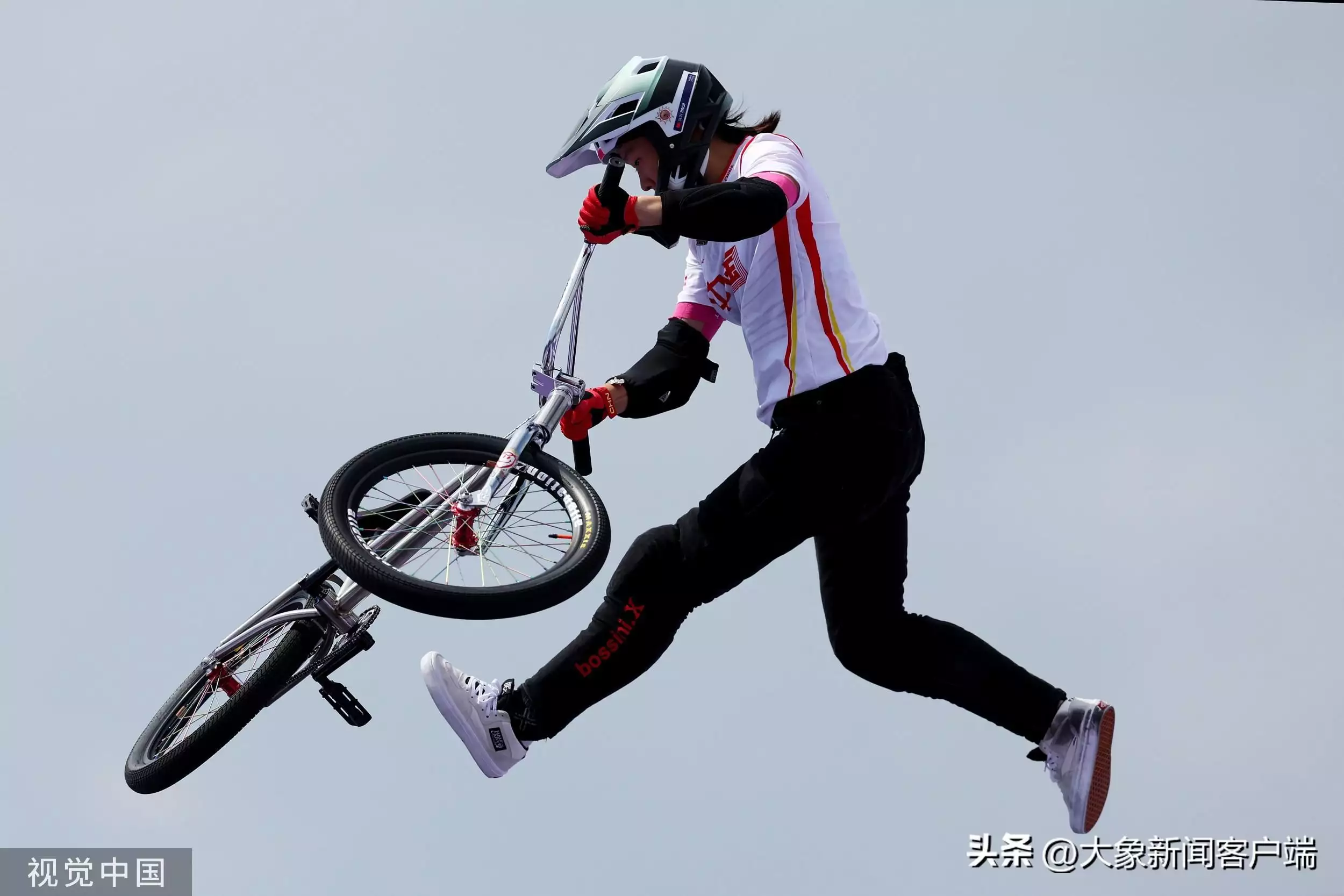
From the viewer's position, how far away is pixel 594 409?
25.3 ft

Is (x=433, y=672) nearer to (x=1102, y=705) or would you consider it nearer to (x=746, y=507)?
(x=746, y=507)

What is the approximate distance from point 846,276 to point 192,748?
3.47 m

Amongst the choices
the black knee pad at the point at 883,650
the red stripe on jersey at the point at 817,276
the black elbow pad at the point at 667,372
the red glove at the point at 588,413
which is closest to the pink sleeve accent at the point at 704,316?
the black elbow pad at the point at 667,372

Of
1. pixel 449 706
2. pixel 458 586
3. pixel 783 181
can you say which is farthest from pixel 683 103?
pixel 449 706

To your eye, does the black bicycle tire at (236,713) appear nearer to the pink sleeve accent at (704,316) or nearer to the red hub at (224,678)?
the red hub at (224,678)

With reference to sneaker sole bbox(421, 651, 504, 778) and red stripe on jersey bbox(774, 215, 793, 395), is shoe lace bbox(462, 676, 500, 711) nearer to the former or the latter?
sneaker sole bbox(421, 651, 504, 778)

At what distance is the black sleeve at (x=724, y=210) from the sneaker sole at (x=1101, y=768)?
262 centimetres

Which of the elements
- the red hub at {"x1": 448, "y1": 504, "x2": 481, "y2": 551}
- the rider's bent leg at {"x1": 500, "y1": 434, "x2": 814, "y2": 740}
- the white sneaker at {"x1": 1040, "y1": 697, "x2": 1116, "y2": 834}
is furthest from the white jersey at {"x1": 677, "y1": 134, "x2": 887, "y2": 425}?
the white sneaker at {"x1": 1040, "y1": 697, "x2": 1116, "y2": 834}

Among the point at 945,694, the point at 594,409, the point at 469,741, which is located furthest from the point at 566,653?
the point at 945,694

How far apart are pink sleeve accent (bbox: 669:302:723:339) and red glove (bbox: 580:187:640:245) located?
3.05 ft

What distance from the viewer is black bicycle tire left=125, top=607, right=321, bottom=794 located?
313 inches

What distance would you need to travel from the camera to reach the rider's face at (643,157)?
7262 millimetres

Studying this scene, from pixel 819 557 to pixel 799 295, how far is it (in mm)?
1072

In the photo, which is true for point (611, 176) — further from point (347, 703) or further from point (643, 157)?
point (347, 703)
